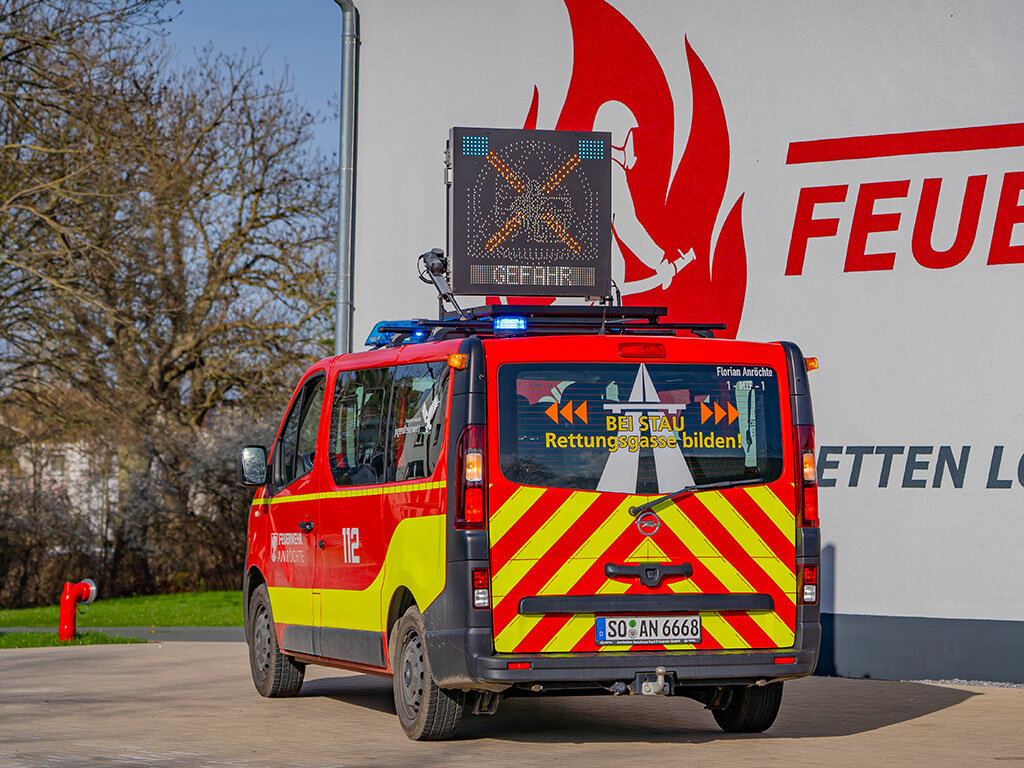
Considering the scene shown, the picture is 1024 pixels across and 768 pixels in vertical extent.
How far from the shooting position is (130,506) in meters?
33.6

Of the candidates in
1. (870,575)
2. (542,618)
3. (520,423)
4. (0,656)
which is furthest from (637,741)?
(0,656)

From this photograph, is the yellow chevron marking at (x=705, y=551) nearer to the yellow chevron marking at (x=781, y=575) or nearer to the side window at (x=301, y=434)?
the yellow chevron marking at (x=781, y=575)

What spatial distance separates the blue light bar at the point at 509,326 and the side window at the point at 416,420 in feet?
1.20

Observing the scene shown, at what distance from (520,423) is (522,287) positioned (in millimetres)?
3517

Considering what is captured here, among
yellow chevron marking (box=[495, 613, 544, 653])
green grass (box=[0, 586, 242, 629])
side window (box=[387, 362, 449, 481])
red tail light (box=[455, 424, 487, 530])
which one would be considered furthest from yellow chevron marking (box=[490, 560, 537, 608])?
green grass (box=[0, 586, 242, 629])

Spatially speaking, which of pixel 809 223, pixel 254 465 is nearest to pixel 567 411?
pixel 254 465

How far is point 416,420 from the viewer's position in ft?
30.5

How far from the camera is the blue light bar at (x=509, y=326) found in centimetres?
909

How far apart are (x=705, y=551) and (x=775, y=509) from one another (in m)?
0.48

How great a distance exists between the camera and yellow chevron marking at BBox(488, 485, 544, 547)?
8.59 meters

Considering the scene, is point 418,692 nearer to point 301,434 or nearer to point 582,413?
point 582,413

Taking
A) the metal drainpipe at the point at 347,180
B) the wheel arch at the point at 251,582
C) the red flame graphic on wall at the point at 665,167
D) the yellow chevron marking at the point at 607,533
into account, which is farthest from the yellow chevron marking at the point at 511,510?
the metal drainpipe at the point at 347,180

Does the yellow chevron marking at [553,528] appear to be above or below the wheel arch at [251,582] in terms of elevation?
above

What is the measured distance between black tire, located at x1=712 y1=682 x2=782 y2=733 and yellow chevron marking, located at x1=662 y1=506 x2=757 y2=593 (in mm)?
1005
